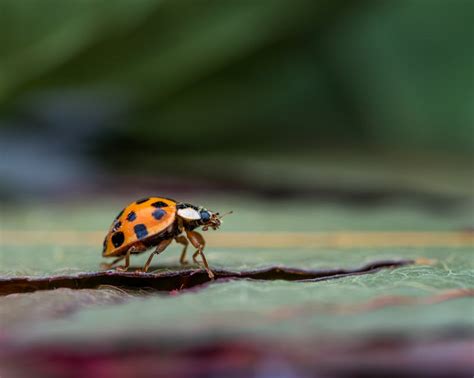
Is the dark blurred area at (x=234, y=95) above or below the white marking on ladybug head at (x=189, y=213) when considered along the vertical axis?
above

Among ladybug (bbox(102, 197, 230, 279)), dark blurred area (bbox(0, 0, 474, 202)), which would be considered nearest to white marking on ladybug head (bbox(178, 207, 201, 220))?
ladybug (bbox(102, 197, 230, 279))

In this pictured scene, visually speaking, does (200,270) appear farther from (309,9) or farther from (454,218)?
(309,9)

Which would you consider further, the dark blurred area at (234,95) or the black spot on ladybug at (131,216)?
the dark blurred area at (234,95)

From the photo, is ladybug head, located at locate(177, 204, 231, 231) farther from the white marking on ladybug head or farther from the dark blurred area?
the dark blurred area

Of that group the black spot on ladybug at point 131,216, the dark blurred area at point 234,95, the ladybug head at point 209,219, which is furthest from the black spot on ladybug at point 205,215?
the dark blurred area at point 234,95

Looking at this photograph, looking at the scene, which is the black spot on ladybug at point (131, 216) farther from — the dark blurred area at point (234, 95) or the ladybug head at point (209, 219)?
the dark blurred area at point (234, 95)
